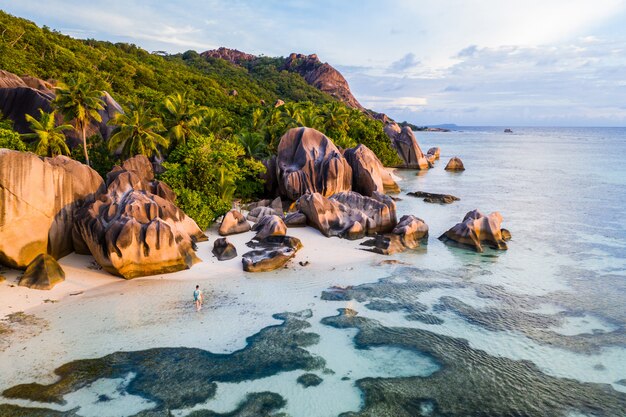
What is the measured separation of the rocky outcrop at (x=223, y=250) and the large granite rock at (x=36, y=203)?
7.76 meters

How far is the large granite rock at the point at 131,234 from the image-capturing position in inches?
834

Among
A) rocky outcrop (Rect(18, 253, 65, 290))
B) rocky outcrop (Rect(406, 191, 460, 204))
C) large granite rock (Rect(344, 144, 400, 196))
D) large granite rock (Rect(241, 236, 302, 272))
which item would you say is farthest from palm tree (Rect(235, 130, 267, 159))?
rocky outcrop (Rect(18, 253, 65, 290))

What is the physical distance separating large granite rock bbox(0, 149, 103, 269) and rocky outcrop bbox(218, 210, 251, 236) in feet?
28.2

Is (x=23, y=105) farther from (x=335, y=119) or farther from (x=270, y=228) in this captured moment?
(x=335, y=119)

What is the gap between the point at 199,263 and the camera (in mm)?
23891

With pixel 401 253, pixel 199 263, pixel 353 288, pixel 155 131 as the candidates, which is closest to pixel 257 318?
pixel 353 288

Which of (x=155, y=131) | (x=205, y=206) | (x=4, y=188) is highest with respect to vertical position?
(x=155, y=131)

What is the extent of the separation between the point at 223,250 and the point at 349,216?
419 inches

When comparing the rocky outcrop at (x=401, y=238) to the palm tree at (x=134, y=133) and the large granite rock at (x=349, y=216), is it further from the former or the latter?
the palm tree at (x=134, y=133)

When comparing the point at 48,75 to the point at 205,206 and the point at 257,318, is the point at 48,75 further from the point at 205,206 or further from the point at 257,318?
the point at 257,318

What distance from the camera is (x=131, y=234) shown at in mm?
21016

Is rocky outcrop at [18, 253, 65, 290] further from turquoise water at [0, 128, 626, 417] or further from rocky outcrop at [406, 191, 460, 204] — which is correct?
rocky outcrop at [406, 191, 460, 204]

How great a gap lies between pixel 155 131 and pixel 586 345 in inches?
1380

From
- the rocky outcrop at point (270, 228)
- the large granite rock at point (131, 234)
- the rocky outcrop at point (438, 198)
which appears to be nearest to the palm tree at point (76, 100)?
the large granite rock at point (131, 234)
